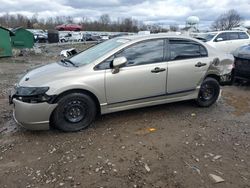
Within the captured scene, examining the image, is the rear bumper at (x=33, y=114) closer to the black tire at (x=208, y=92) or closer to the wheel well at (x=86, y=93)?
the wheel well at (x=86, y=93)

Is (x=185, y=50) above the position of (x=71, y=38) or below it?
above

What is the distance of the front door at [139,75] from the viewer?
4.82 metres

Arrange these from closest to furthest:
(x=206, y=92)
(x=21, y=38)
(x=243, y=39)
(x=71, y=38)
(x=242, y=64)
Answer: (x=206, y=92), (x=242, y=64), (x=243, y=39), (x=21, y=38), (x=71, y=38)

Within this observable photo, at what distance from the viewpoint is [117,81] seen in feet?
15.7

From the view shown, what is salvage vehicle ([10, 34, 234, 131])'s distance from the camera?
4414mm

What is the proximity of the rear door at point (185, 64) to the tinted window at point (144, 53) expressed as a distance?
0.72ft

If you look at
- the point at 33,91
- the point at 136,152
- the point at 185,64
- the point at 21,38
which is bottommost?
the point at 136,152

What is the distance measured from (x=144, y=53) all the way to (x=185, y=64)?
0.84 m

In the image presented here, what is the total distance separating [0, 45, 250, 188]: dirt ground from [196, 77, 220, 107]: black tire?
11.2 inches

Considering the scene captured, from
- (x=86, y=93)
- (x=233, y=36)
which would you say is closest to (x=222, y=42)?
(x=233, y=36)

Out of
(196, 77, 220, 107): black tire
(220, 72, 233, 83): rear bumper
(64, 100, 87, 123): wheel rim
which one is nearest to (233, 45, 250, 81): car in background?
(220, 72, 233, 83): rear bumper

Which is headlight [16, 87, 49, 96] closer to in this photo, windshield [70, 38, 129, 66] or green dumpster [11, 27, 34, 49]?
windshield [70, 38, 129, 66]

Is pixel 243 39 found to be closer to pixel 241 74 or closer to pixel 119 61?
pixel 241 74

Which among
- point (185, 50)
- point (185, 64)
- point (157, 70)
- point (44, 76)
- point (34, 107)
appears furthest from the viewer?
point (185, 50)
